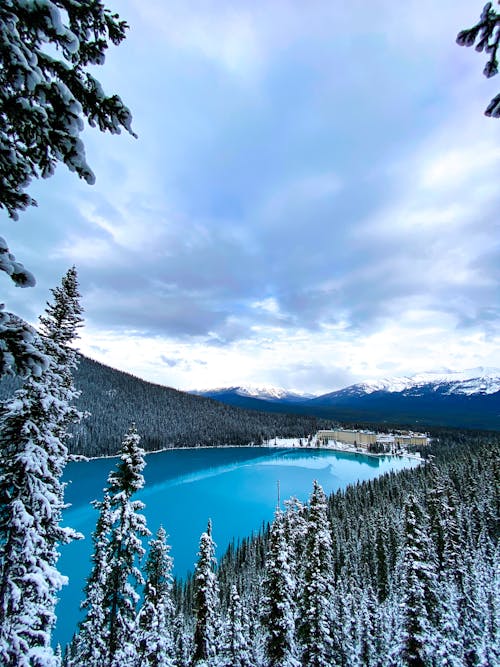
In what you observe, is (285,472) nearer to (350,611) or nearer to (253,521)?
(253,521)

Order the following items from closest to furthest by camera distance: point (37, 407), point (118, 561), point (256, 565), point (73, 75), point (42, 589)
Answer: point (73, 75) < point (42, 589) < point (37, 407) < point (118, 561) < point (256, 565)

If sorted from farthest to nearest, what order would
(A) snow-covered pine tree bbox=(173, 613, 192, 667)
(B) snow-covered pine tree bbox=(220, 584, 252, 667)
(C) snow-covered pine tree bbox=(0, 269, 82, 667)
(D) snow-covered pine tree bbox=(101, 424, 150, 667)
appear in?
1. (A) snow-covered pine tree bbox=(173, 613, 192, 667)
2. (B) snow-covered pine tree bbox=(220, 584, 252, 667)
3. (D) snow-covered pine tree bbox=(101, 424, 150, 667)
4. (C) snow-covered pine tree bbox=(0, 269, 82, 667)

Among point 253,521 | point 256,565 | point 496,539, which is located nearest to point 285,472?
point 253,521

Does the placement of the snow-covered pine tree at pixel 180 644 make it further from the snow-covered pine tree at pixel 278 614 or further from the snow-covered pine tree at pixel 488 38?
the snow-covered pine tree at pixel 488 38

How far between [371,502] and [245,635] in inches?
2672

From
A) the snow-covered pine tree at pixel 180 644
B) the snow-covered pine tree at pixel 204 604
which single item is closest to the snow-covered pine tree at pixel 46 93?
the snow-covered pine tree at pixel 204 604

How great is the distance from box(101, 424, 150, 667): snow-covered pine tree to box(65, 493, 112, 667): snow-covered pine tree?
1.90 feet

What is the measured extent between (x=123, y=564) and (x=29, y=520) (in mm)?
6555

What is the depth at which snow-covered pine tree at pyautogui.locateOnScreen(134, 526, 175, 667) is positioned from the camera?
1709 cm

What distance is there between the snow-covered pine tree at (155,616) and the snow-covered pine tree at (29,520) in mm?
7631

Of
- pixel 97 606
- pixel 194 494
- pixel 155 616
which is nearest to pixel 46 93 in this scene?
pixel 97 606

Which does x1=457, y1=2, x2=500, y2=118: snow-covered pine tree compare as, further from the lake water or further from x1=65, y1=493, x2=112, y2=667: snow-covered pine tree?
the lake water

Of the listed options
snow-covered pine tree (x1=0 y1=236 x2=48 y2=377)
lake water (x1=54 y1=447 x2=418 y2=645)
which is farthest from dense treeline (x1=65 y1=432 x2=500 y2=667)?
lake water (x1=54 y1=447 x2=418 y2=645)

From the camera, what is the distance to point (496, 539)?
41.8m
